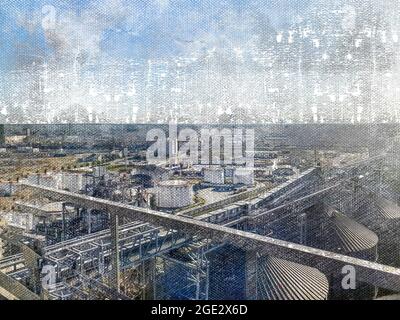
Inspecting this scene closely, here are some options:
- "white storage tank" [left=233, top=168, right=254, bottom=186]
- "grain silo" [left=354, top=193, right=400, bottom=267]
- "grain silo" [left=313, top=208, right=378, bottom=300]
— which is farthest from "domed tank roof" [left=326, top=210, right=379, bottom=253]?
"white storage tank" [left=233, top=168, right=254, bottom=186]

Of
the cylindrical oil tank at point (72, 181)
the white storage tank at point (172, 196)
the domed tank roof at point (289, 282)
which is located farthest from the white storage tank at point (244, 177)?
the domed tank roof at point (289, 282)

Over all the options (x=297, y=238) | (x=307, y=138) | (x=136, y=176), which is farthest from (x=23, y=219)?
(x=307, y=138)

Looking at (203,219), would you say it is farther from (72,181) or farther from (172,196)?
(72,181)

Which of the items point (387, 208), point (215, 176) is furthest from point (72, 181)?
point (387, 208)

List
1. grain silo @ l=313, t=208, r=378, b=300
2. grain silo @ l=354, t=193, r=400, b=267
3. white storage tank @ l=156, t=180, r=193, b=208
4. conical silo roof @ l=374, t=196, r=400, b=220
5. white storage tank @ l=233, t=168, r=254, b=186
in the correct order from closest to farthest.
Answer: grain silo @ l=313, t=208, r=378, b=300 < grain silo @ l=354, t=193, r=400, b=267 < white storage tank @ l=156, t=180, r=193, b=208 < conical silo roof @ l=374, t=196, r=400, b=220 < white storage tank @ l=233, t=168, r=254, b=186

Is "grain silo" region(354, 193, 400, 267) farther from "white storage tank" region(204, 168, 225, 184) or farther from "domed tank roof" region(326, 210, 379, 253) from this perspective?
"white storage tank" region(204, 168, 225, 184)
